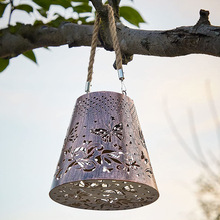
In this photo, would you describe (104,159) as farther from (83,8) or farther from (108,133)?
(83,8)

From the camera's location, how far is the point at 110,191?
931mm

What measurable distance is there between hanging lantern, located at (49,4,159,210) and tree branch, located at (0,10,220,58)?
0.09 metres

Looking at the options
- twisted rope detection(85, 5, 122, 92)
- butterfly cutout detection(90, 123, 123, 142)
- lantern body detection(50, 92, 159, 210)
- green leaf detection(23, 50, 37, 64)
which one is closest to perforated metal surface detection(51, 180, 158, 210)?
lantern body detection(50, 92, 159, 210)

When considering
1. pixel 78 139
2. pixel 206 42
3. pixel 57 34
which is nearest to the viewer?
A: pixel 206 42

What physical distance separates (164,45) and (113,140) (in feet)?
0.74

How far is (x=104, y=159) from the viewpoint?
799 mm

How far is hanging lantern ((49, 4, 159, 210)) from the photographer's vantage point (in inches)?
31.2

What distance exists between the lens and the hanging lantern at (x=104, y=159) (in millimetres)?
792

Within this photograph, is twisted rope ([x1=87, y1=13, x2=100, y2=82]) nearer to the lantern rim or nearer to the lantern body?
the lantern body

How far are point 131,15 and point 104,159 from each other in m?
0.50

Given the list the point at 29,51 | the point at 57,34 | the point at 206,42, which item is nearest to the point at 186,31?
the point at 206,42

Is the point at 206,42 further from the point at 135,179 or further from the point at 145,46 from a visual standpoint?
the point at 135,179

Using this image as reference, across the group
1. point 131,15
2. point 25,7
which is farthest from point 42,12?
point 131,15

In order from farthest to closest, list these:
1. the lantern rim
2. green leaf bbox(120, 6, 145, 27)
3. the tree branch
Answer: green leaf bbox(120, 6, 145, 27), the lantern rim, the tree branch
